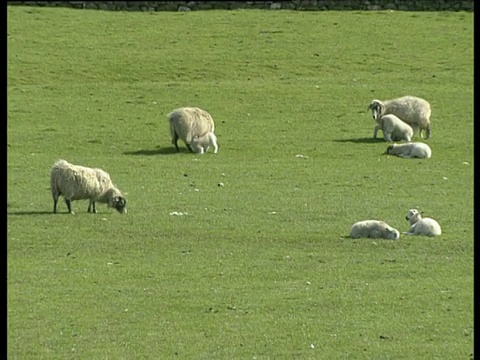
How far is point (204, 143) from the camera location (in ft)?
79.2

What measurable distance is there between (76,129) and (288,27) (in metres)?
15.9

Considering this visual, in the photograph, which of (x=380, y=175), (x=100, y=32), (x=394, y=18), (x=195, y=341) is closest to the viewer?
(x=195, y=341)

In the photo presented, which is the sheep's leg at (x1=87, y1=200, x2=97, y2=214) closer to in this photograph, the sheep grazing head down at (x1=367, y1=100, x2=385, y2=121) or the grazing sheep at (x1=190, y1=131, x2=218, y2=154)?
the grazing sheep at (x1=190, y1=131, x2=218, y2=154)

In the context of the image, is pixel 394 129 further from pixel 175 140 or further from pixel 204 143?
pixel 175 140

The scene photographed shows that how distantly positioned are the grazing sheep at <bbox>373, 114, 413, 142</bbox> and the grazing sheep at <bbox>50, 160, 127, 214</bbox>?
8.86 meters

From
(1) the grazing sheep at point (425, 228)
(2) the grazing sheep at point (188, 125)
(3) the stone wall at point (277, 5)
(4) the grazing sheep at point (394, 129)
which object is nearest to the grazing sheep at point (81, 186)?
(1) the grazing sheep at point (425, 228)

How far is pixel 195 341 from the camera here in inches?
431

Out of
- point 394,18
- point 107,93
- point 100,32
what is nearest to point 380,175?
point 107,93

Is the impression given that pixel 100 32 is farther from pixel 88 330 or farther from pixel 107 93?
pixel 88 330

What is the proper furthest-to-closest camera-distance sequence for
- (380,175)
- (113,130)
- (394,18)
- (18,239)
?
(394,18), (113,130), (380,175), (18,239)

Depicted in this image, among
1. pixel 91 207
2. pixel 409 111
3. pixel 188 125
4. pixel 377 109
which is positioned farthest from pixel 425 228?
pixel 409 111

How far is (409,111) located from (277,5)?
71.3 ft

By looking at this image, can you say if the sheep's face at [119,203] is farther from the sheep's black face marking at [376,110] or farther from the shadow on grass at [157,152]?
the sheep's black face marking at [376,110]

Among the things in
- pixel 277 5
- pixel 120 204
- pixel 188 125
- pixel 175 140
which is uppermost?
pixel 277 5
